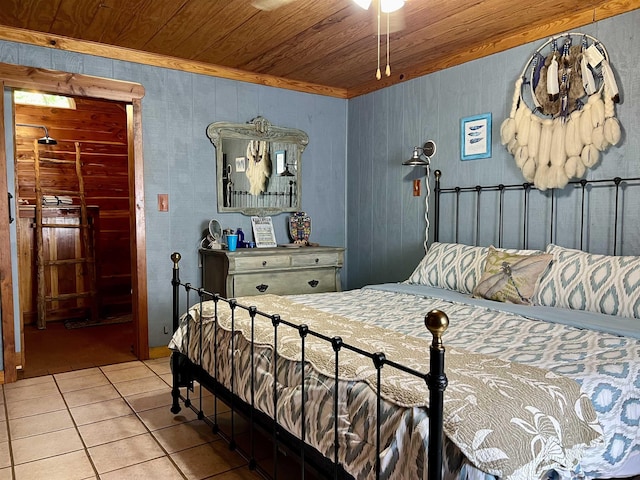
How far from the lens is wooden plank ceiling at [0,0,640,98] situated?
2.77 meters

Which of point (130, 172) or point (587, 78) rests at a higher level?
point (587, 78)

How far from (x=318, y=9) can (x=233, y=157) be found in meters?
1.64

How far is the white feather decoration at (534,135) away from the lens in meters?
3.05

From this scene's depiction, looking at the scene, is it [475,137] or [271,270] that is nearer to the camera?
[475,137]

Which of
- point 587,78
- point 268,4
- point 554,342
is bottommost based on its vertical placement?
point 554,342

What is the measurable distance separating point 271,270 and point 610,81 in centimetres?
258

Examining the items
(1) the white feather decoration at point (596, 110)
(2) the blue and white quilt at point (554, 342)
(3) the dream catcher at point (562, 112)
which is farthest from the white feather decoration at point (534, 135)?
(2) the blue and white quilt at point (554, 342)

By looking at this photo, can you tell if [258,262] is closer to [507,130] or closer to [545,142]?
[507,130]

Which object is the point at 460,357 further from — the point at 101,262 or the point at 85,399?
the point at 101,262

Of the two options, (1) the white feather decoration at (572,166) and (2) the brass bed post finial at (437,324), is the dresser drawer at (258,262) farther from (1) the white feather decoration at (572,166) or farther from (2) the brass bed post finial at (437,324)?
(2) the brass bed post finial at (437,324)

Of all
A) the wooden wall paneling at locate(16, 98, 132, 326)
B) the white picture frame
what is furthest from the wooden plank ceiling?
the wooden wall paneling at locate(16, 98, 132, 326)

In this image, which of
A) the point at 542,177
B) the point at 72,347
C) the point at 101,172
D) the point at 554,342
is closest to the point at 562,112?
the point at 542,177

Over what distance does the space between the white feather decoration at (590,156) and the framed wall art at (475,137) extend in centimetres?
70

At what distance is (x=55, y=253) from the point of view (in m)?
5.12
